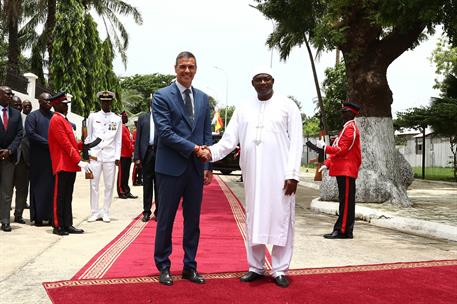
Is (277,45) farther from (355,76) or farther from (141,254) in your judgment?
(141,254)

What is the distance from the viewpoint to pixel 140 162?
28.1 feet

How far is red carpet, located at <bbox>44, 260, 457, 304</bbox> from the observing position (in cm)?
384

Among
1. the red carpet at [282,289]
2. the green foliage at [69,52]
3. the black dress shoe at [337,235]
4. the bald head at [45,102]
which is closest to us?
the red carpet at [282,289]

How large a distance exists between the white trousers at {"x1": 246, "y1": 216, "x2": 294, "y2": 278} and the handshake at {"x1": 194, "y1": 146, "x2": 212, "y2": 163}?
79 centimetres

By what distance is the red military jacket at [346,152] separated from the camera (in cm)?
703

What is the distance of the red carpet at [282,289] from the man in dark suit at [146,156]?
12.6 feet

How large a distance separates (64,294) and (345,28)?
8508 mm

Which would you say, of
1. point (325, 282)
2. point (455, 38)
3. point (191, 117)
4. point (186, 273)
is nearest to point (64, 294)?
point (186, 273)

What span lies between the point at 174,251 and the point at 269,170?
1.85 m

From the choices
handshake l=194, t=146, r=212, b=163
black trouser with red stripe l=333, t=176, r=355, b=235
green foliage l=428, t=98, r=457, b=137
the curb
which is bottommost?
the curb

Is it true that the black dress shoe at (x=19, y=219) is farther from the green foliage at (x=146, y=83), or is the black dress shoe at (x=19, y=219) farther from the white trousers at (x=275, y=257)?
the green foliage at (x=146, y=83)

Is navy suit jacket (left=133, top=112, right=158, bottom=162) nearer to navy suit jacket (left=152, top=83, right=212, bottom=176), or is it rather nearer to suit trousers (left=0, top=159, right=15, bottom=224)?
suit trousers (left=0, top=159, right=15, bottom=224)

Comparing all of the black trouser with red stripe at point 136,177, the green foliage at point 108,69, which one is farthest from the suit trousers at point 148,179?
the green foliage at point 108,69

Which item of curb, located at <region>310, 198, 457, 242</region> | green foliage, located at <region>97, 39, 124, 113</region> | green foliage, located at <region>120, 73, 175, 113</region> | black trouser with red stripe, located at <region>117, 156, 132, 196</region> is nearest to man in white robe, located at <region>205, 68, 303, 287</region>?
curb, located at <region>310, 198, 457, 242</region>
